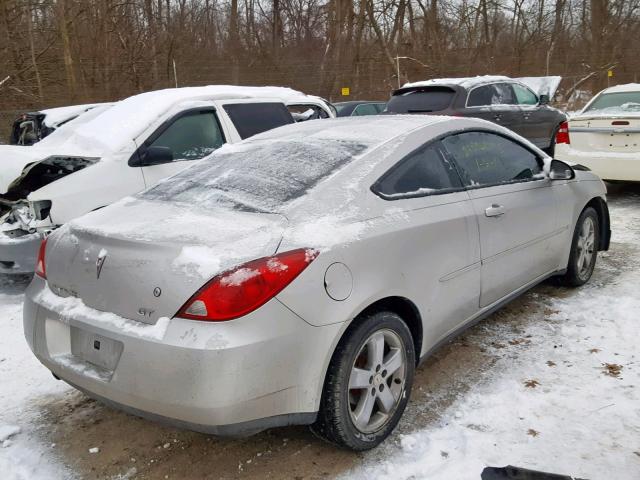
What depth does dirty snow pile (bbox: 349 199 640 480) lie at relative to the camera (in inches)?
101

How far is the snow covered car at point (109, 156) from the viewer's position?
4961mm

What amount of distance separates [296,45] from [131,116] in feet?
96.0

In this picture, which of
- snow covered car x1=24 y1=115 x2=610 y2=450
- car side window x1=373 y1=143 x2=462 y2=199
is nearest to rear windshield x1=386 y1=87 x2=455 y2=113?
snow covered car x1=24 y1=115 x2=610 y2=450

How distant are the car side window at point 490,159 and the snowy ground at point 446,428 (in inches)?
42.4

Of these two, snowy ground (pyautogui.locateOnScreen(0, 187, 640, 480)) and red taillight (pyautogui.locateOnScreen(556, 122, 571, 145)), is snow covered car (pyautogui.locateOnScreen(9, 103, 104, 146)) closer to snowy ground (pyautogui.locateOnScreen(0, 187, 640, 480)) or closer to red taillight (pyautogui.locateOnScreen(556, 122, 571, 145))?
snowy ground (pyautogui.locateOnScreen(0, 187, 640, 480))

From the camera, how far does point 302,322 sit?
233 cm

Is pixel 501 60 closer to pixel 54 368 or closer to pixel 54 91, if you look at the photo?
pixel 54 91

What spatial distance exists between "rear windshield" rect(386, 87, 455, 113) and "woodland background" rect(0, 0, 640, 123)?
39.9ft

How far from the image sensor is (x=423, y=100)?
9.41 metres

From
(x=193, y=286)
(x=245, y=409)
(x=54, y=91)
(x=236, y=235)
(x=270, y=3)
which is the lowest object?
(x=245, y=409)

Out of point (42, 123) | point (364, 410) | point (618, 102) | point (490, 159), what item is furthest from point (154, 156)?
point (618, 102)

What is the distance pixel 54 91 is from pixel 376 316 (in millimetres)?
18318

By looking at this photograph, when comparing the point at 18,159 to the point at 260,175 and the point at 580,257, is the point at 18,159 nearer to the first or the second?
the point at 260,175

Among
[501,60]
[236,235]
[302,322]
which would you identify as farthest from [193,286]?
A: [501,60]
